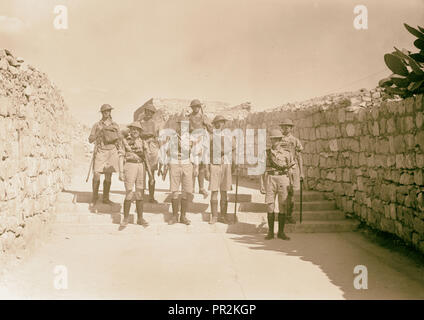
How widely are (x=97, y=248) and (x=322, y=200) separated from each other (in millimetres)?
5089

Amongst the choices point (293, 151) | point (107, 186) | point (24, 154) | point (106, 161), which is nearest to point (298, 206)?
point (293, 151)

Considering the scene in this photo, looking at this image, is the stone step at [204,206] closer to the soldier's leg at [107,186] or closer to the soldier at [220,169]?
the soldier's leg at [107,186]

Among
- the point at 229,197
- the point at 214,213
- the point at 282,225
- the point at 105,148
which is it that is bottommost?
the point at 282,225

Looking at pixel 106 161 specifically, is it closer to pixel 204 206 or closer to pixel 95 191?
pixel 95 191

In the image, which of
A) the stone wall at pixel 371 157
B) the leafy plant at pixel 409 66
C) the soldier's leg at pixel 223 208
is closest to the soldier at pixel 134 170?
the soldier's leg at pixel 223 208

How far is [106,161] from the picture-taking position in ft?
27.9

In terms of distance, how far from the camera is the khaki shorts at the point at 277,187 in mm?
7184

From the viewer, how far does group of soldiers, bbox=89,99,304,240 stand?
725 cm

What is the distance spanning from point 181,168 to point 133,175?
0.92 meters

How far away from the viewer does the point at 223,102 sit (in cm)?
2345

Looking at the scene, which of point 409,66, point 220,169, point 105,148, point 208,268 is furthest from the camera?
point 105,148

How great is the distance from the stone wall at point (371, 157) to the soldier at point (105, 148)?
456 cm

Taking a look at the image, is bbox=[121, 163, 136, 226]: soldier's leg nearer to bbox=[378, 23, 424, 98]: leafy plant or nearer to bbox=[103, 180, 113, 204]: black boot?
bbox=[103, 180, 113, 204]: black boot

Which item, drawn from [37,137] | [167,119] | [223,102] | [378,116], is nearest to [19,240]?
[37,137]
